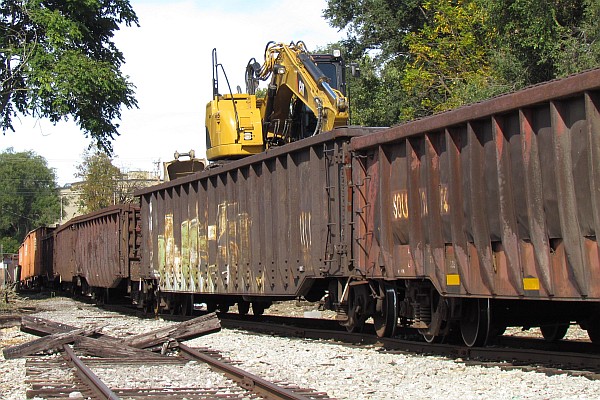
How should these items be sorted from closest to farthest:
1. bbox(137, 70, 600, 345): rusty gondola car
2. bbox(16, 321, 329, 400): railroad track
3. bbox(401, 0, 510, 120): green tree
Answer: bbox(16, 321, 329, 400): railroad track → bbox(137, 70, 600, 345): rusty gondola car → bbox(401, 0, 510, 120): green tree

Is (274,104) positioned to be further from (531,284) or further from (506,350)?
(531,284)

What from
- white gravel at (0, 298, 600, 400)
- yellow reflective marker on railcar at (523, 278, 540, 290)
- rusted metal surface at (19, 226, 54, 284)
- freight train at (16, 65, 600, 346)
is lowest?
white gravel at (0, 298, 600, 400)

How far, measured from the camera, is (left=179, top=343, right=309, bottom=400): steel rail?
777 centimetres

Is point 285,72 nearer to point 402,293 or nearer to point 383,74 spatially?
point 402,293

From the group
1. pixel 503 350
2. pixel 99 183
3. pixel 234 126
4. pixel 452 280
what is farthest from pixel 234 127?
pixel 99 183

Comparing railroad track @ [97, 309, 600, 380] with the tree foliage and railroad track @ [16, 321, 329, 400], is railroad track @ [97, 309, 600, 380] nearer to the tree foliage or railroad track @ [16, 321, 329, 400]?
railroad track @ [16, 321, 329, 400]

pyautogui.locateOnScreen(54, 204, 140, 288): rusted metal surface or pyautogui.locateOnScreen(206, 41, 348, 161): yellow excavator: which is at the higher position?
pyautogui.locateOnScreen(206, 41, 348, 161): yellow excavator

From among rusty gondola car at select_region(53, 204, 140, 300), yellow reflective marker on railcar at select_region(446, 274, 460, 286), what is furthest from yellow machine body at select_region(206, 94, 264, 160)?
yellow reflective marker on railcar at select_region(446, 274, 460, 286)

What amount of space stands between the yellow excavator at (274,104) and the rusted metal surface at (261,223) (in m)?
1.19

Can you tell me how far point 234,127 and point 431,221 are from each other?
28.4 feet

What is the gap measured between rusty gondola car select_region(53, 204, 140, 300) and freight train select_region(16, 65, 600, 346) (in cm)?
532

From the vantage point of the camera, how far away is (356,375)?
933 centimetres

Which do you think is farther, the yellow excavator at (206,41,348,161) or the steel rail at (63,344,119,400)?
the yellow excavator at (206,41,348,161)

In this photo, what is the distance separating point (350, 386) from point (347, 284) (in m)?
4.13
